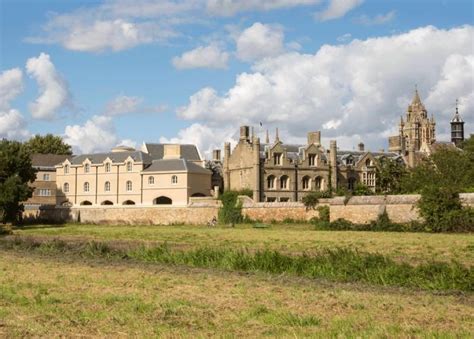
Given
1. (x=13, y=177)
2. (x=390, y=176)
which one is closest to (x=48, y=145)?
(x=13, y=177)

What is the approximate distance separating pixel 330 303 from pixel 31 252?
62.8 feet

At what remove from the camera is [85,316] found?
13109 millimetres

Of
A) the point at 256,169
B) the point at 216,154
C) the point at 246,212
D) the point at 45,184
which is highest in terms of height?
the point at 216,154

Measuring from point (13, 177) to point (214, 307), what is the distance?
6055 centimetres

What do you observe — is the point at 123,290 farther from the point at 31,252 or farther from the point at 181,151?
the point at 181,151

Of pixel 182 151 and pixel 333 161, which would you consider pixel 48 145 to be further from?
pixel 333 161

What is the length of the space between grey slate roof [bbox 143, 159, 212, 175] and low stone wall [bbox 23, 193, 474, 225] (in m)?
7.95

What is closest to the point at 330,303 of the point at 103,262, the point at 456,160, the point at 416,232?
the point at 103,262

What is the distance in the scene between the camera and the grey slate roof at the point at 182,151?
95.9 meters

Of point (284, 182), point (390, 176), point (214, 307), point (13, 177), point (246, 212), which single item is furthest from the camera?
point (284, 182)

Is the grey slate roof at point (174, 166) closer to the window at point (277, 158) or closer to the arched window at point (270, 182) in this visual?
the arched window at point (270, 182)

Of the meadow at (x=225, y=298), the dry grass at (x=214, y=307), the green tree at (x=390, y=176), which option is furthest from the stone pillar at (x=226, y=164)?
the dry grass at (x=214, y=307)

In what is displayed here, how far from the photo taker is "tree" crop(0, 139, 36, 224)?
69.7m

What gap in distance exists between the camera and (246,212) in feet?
230
